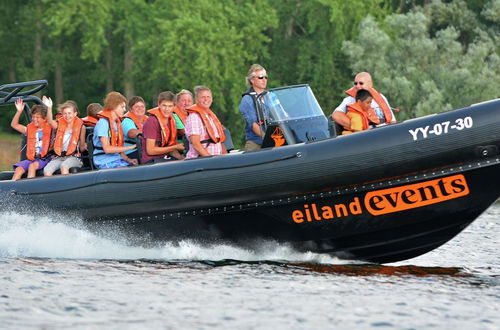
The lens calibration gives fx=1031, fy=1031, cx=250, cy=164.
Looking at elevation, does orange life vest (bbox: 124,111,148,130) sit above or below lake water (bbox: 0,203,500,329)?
above

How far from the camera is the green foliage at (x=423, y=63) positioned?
24547mm

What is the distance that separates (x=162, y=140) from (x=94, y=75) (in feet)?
83.3

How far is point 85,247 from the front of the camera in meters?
9.66

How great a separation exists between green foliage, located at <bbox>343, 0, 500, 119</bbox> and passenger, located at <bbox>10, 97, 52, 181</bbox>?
15.0 metres

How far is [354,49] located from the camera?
26234 millimetres

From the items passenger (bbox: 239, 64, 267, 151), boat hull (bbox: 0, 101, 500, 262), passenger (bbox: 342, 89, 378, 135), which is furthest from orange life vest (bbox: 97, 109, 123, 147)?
passenger (bbox: 342, 89, 378, 135)

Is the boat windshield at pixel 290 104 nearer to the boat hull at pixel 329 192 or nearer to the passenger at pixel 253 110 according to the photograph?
the passenger at pixel 253 110

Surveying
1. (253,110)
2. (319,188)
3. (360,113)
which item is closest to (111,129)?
(253,110)

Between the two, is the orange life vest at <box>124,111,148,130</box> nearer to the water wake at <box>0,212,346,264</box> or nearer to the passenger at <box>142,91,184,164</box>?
the passenger at <box>142,91,184,164</box>

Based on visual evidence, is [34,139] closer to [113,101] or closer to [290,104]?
[113,101]

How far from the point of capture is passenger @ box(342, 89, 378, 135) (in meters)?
9.14

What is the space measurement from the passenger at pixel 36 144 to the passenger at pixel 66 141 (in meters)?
0.10

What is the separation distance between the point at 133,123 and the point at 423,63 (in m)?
16.6

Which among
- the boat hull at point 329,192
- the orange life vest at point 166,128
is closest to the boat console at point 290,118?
the boat hull at point 329,192
